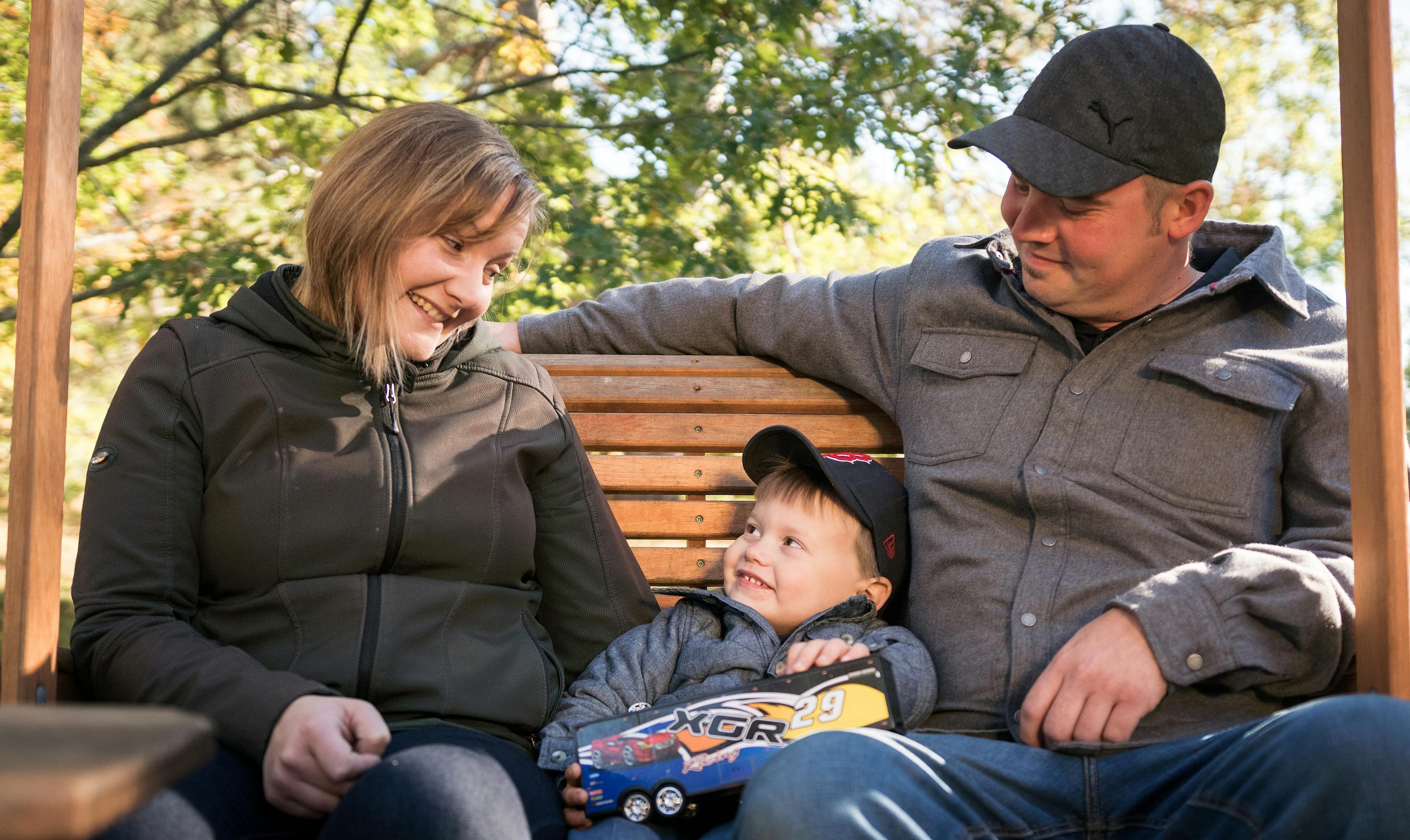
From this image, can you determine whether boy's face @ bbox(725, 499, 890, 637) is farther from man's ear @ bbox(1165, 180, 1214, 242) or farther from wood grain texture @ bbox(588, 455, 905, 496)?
man's ear @ bbox(1165, 180, 1214, 242)

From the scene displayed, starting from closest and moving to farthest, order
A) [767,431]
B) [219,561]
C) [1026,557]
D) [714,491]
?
1. [219,561]
2. [1026,557]
3. [767,431]
4. [714,491]

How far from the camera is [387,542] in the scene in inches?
81.7

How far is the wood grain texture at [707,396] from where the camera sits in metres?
2.94

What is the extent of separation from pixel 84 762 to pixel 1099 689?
62.7 inches

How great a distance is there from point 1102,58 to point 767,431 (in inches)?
40.4

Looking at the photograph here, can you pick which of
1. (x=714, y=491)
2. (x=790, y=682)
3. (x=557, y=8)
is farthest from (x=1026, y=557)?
(x=557, y=8)

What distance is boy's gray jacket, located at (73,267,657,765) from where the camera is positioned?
189 cm

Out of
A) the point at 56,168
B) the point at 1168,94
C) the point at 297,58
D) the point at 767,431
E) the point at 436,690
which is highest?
the point at 297,58

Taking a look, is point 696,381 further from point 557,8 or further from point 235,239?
point 557,8

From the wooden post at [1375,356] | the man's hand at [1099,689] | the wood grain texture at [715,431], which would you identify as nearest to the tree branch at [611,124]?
the wood grain texture at [715,431]

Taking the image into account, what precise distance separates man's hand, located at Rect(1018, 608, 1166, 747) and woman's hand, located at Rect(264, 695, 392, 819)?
108 cm

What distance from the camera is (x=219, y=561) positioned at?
2.01 metres

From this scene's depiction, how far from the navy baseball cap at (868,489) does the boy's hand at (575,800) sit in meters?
0.79

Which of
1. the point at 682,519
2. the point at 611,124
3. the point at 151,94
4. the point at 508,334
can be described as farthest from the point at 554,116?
Result: the point at 682,519
